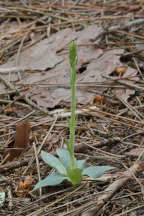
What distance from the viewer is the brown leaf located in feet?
5.24

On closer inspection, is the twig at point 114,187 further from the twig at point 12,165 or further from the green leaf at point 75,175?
the twig at point 12,165

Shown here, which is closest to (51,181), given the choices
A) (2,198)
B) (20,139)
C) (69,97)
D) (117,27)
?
(2,198)

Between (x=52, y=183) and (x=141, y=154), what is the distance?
1.39ft

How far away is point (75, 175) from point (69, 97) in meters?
0.75

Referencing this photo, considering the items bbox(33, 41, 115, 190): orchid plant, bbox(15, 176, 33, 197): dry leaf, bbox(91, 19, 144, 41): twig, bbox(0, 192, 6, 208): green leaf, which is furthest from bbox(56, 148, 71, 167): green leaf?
bbox(91, 19, 144, 41): twig

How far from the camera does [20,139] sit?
1619mm

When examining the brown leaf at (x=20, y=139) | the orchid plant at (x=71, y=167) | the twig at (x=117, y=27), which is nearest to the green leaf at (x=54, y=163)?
the orchid plant at (x=71, y=167)

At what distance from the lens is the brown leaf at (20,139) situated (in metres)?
1.60

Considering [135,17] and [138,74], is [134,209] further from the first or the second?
[135,17]

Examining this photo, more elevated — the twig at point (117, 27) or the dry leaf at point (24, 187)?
the twig at point (117, 27)

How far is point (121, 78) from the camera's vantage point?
6.81 feet

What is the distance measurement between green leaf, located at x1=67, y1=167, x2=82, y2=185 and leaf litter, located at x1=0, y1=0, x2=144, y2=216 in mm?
33

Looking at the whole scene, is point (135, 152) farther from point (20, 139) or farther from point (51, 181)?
point (20, 139)

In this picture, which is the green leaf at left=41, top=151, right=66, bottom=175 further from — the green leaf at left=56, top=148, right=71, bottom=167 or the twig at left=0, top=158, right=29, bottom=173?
the twig at left=0, top=158, right=29, bottom=173
